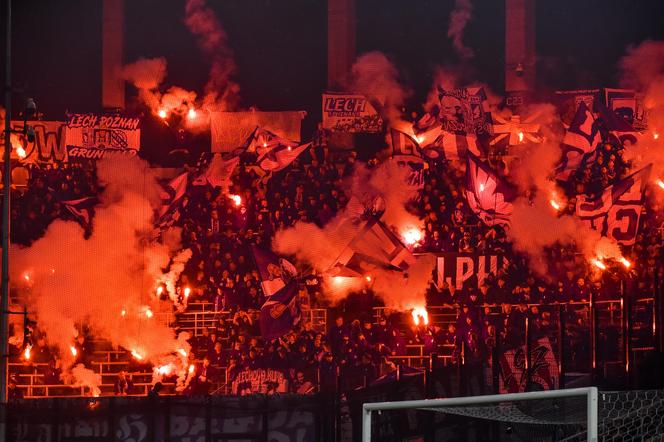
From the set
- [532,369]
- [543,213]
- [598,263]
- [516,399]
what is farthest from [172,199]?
[516,399]

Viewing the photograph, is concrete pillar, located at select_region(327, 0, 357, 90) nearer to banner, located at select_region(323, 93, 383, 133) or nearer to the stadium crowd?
banner, located at select_region(323, 93, 383, 133)

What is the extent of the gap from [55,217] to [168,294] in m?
2.12

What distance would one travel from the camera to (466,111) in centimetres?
1493

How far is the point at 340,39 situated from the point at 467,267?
4.02m

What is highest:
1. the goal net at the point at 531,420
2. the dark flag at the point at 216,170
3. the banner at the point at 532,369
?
the dark flag at the point at 216,170

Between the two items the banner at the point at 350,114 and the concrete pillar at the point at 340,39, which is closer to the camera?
the banner at the point at 350,114

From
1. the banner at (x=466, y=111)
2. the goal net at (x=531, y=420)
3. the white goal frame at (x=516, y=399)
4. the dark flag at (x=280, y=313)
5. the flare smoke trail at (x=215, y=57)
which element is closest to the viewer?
the white goal frame at (x=516, y=399)

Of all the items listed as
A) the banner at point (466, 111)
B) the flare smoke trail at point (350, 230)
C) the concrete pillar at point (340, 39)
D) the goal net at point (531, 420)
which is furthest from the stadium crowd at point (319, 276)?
the goal net at point (531, 420)

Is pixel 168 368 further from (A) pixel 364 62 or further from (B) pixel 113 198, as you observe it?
(A) pixel 364 62

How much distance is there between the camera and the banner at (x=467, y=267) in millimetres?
13953

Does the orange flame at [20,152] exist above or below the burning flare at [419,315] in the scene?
above

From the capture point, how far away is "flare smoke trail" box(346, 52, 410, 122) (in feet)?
49.6

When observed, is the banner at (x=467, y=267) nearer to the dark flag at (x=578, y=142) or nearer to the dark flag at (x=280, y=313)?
the dark flag at (x=578, y=142)

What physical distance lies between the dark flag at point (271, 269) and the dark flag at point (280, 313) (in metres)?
0.11
